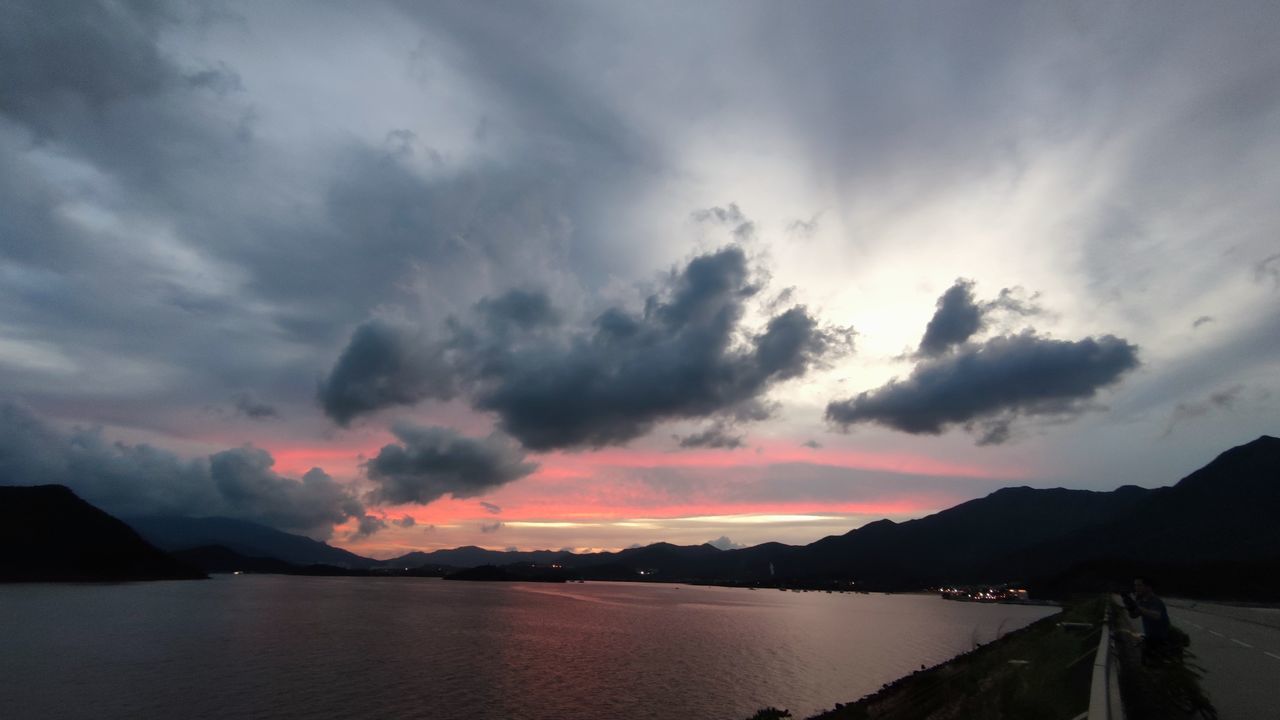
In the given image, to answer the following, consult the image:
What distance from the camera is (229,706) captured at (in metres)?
40.6

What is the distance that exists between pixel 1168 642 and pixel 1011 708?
168 inches

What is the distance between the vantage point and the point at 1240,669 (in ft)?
71.4

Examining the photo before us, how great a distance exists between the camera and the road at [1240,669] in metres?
15.6

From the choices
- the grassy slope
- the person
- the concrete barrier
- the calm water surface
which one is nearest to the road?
the person

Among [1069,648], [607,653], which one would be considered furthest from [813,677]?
[1069,648]

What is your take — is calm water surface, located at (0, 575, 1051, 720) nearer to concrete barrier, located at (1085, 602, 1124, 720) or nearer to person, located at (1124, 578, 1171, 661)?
person, located at (1124, 578, 1171, 661)

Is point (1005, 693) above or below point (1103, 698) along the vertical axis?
below

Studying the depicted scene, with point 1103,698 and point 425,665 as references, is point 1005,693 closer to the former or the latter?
point 1103,698

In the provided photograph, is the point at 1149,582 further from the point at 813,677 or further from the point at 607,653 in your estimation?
the point at 607,653

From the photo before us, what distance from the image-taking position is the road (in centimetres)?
1555

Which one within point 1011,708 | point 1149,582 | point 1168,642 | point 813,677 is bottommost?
point 813,677

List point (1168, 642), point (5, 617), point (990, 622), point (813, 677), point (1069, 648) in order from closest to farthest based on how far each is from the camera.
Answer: point (1168, 642), point (1069, 648), point (813, 677), point (5, 617), point (990, 622)

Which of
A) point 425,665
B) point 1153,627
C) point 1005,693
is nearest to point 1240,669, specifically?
point 1153,627

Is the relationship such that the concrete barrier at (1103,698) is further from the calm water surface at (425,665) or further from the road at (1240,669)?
the calm water surface at (425,665)
